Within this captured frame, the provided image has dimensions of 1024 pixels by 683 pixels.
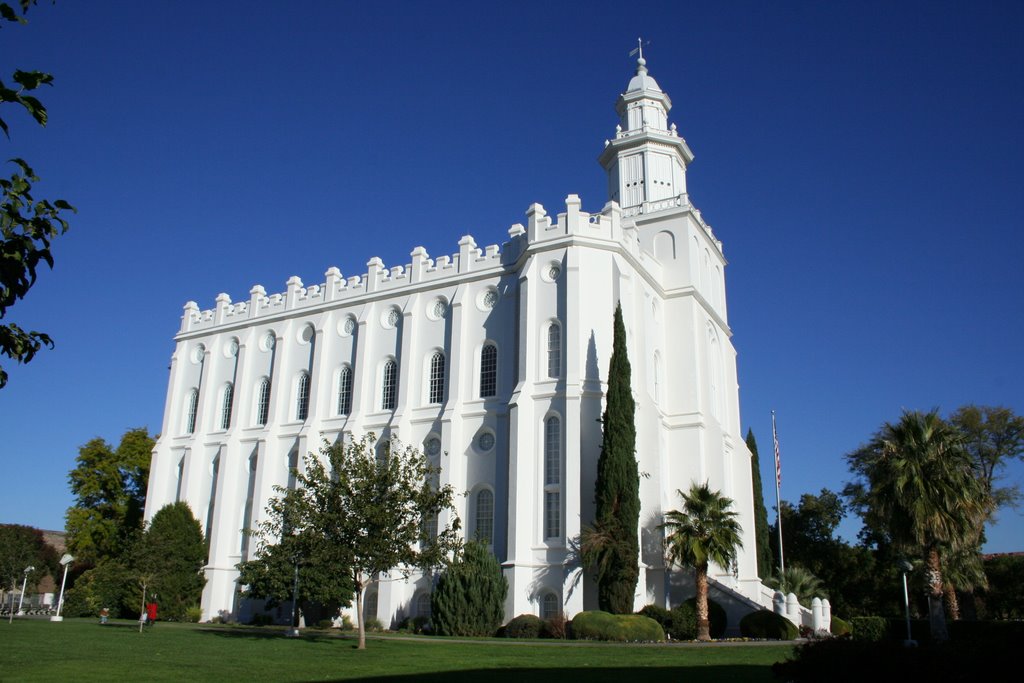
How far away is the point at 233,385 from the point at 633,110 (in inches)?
1102

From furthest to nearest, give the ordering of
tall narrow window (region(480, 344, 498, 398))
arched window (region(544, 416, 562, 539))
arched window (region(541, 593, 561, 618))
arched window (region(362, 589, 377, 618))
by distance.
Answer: tall narrow window (region(480, 344, 498, 398))
arched window (region(362, 589, 377, 618))
arched window (region(544, 416, 562, 539))
arched window (region(541, 593, 561, 618))

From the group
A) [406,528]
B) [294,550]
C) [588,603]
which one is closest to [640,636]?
[588,603]

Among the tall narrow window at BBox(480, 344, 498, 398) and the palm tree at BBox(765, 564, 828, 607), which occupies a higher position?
the tall narrow window at BBox(480, 344, 498, 398)

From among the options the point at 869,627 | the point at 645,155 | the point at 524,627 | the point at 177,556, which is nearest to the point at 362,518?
the point at 524,627

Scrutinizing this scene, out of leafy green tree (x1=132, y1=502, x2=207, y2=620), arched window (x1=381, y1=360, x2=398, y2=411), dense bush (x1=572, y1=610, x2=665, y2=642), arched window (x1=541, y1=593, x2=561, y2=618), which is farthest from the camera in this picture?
arched window (x1=381, y1=360, x2=398, y2=411)

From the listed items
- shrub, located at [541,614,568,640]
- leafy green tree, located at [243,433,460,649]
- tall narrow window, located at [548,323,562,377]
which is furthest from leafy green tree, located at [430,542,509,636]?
tall narrow window, located at [548,323,562,377]

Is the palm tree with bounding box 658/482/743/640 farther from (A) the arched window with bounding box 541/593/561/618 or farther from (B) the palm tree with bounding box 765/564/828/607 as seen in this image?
(B) the palm tree with bounding box 765/564/828/607

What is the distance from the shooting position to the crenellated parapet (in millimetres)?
38156

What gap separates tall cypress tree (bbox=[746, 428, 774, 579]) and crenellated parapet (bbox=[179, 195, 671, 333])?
39.8 feet

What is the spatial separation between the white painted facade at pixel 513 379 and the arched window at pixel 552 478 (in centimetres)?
8

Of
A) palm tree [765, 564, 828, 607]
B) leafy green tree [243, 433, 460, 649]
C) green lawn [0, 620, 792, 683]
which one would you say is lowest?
green lawn [0, 620, 792, 683]

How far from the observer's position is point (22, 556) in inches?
2024

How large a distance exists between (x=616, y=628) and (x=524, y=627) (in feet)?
13.7

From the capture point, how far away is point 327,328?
45875 mm
